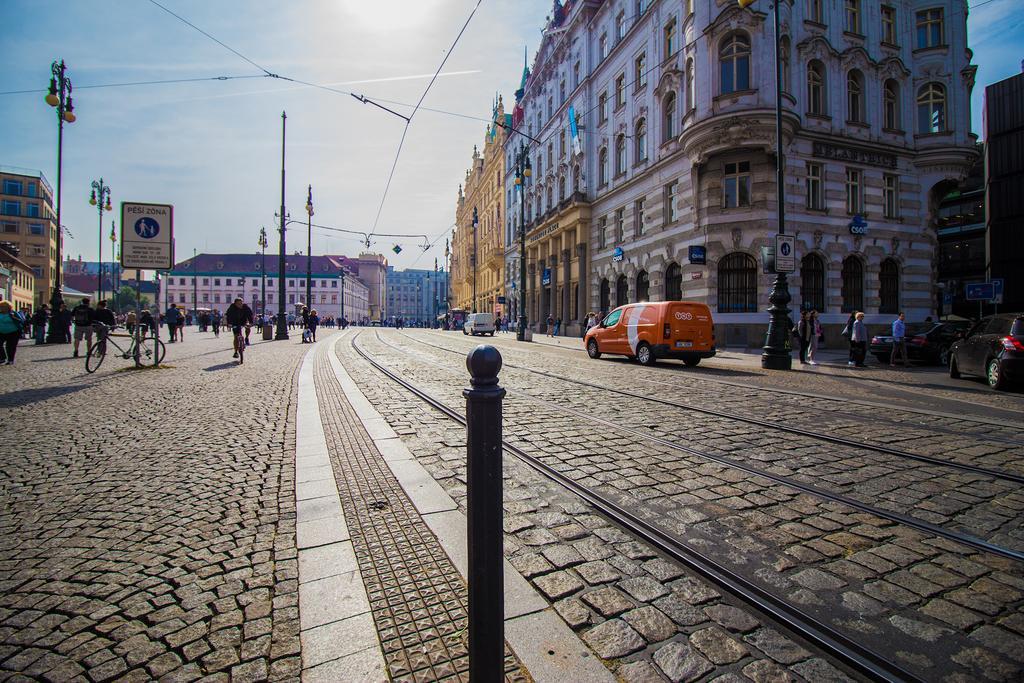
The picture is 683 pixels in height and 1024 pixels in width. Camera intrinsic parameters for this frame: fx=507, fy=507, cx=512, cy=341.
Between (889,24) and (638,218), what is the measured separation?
1355cm

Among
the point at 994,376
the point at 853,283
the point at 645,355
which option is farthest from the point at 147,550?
the point at 853,283

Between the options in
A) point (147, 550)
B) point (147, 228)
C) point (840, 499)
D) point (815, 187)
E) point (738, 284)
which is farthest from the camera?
point (815, 187)

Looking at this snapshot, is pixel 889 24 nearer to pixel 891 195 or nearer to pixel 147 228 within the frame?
pixel 891 195

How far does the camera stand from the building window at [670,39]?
22953mm

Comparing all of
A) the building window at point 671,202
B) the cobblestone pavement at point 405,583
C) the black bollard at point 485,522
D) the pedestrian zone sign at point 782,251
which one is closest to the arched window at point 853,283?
the building window at point 671,202

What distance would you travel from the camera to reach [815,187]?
21.2 metres

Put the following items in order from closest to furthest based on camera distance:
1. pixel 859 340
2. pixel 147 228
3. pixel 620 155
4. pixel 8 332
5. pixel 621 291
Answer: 1. pixel 147 228
2. pixel 8 332
3. pixel 859 340
4. pixel 621 291
5. pixel 620 155

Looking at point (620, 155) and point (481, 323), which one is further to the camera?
point (481, 323)

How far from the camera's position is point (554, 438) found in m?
5.14

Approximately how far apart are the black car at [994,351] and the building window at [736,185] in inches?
416

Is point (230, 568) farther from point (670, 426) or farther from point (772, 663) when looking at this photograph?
point (670, 426)

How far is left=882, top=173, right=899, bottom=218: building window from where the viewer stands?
22.5 meters

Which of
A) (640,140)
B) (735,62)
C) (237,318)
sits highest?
(735,62)

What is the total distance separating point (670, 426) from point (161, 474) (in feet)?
15.7
